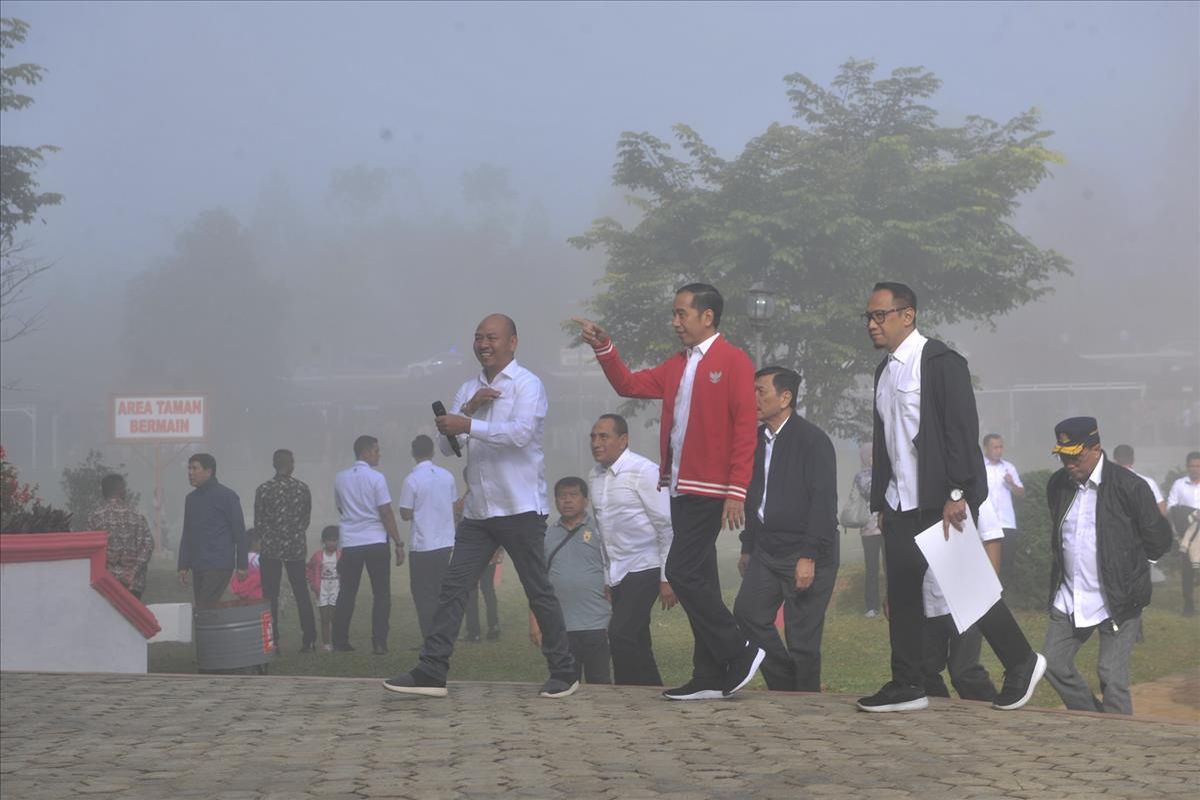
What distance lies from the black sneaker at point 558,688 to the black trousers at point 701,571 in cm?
95

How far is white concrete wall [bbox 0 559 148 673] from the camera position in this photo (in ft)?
38.6

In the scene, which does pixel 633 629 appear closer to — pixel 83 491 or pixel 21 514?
pixel 21 514

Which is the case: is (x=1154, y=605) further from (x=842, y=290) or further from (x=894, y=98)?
(x=894, y=98)

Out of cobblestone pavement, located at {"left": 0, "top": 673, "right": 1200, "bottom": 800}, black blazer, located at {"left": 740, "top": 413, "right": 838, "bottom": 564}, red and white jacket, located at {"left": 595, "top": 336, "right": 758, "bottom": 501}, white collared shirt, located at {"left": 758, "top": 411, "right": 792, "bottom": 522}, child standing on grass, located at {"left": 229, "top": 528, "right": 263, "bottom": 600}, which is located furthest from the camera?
child standing on grass, located at {"left": 229, "top": 528, "right": 263, "bottom": 600}

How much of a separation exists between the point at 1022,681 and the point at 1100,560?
0.95 metres

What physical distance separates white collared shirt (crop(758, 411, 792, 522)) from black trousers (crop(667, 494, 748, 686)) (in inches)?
30.7

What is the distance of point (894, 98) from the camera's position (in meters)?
39.2

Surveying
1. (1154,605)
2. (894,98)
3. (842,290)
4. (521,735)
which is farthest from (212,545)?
(894,98)

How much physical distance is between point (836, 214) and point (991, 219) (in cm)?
354

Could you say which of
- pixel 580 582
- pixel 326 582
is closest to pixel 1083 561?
pixel 580 582

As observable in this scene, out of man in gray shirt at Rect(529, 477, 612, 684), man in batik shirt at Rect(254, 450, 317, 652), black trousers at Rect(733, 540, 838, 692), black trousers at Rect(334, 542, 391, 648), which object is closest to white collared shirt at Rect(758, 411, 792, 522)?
black trousers at Rect(733, 540, 838, 692)

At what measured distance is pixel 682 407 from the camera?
695cm

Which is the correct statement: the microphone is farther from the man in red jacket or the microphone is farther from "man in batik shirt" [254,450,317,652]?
"man in batik shirt" [254,450,317,652]

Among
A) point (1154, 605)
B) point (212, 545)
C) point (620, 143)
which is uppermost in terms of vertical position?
point (620, 143)
